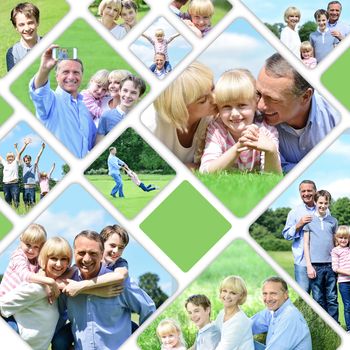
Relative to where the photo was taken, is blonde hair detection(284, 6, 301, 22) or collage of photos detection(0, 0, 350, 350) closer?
collage of photos detection(0, 0, 350, 350)

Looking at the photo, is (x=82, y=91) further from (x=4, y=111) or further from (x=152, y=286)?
(x=152, y=286)

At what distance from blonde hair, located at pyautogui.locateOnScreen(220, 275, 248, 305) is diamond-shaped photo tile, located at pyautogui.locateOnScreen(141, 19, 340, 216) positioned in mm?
136

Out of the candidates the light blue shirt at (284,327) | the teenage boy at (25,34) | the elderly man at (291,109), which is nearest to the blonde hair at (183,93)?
the elderly man at (291,109)

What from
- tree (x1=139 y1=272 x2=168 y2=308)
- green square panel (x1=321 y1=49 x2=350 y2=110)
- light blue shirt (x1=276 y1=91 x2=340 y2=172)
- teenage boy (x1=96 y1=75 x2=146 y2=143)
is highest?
teenage boy (x1=96 y1=75 x2=146 y2=143)

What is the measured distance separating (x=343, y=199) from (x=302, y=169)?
11 centimetres

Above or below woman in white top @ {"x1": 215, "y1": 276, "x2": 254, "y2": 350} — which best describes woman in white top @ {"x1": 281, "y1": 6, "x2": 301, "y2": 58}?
above

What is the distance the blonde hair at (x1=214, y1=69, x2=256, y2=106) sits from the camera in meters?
2.08

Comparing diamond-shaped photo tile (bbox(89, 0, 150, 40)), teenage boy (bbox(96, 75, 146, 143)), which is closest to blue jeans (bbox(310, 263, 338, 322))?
teenage boy (bbox(96, 75, 146, 143))

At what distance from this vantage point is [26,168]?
7.13 ft

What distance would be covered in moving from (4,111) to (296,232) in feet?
2.24

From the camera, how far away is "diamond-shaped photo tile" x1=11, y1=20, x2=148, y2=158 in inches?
84.7

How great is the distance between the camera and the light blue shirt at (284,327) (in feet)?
6.86

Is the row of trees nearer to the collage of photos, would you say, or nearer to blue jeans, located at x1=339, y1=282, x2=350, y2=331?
the collage of photos

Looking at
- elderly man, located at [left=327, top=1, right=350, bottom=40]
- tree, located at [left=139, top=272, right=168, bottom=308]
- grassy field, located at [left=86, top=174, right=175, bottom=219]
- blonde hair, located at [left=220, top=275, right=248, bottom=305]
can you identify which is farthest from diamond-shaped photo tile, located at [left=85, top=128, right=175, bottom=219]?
elderly man, located at [left=327, top=1, right=350, bottom=40]
